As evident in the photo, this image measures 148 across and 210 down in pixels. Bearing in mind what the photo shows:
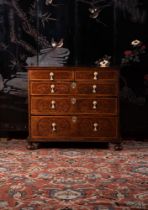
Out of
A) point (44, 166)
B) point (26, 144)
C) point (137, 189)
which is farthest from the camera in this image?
point (26, 144)

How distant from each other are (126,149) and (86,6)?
7.15ft

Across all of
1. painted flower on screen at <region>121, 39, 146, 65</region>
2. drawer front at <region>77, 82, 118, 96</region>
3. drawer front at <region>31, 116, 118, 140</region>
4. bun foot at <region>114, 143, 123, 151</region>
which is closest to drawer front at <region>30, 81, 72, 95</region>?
drawer front at <region>77, 82, 118, 96</region>

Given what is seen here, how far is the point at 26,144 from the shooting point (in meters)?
5.23

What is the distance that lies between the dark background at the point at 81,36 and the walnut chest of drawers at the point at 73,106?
0.69 m

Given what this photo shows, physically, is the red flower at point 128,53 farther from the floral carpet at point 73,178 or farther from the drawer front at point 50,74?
the floral carpet at point 73,178

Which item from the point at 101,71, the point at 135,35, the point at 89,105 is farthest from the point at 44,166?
the point at 135,35

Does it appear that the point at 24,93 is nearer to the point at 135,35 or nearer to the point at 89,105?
the point at 89,105

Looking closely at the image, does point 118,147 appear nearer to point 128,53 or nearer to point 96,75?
point 96,75

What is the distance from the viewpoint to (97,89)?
4762mm

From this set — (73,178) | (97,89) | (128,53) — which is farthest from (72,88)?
(73,178)

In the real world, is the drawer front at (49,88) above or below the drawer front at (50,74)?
below

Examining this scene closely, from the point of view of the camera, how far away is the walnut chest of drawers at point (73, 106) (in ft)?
15.5

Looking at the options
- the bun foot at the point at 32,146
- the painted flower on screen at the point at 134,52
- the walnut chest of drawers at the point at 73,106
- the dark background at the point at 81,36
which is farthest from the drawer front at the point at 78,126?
the painted flower on screen at the point at 134,52

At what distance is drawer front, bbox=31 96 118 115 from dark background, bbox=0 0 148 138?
0.73 metres
